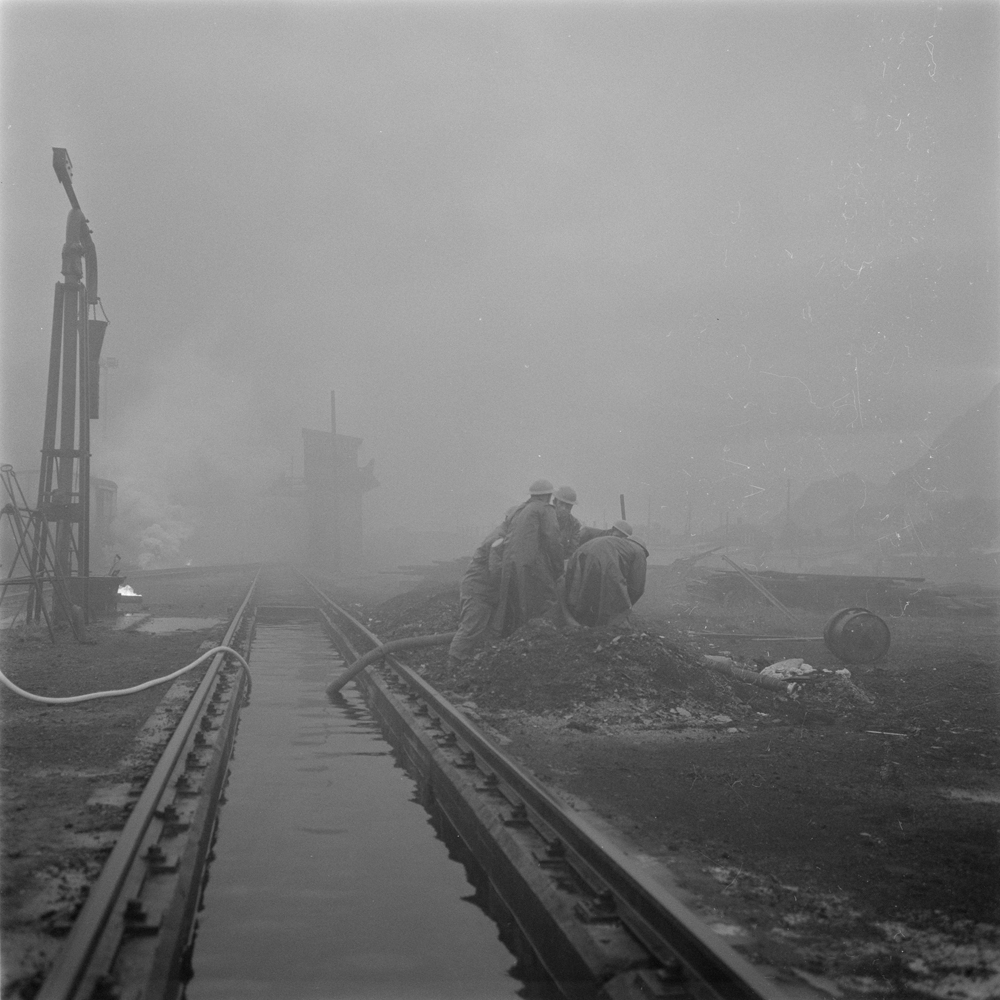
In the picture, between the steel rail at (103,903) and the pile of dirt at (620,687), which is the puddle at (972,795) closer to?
the pile of dirt at (620,687)

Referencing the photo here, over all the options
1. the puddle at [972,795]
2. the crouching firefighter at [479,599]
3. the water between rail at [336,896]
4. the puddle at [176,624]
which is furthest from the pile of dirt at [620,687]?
the puddle at [176,624]

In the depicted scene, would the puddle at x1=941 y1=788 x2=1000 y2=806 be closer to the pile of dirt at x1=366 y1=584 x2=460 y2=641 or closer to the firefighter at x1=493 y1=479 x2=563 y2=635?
the firefighter at x1=493 y1=479 x2=563 y2=635

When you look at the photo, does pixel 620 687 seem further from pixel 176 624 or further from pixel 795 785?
pixel 176 624

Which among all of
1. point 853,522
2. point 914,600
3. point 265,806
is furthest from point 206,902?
point 853,522

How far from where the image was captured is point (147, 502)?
47969mm

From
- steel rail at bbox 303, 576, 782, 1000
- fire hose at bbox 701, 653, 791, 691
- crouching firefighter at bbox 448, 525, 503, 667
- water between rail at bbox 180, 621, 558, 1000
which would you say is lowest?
water between rail at bbox 180, 621, 558, 1000

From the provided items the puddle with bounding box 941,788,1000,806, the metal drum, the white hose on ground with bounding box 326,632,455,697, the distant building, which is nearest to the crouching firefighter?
the white hose on ground with bounding box 326,632,455,697

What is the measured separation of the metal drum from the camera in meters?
11.7

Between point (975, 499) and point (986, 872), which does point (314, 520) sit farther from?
point (986, 872)

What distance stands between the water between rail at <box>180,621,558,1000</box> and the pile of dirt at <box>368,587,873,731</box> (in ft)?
5.90

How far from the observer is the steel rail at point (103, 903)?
→ 103 inches

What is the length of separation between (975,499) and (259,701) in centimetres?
4762

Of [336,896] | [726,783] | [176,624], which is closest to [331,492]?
[176,624]

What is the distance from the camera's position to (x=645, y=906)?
3.29 m
